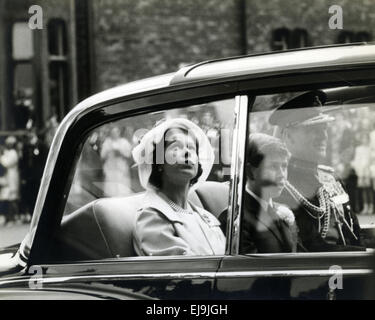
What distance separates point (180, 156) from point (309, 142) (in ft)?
1.32

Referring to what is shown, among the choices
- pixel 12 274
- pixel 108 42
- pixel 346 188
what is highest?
pixel 108 42

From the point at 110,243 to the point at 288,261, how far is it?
0.60 m

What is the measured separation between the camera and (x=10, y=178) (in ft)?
25.6

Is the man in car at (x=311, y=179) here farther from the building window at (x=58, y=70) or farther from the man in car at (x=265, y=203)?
the building window at (x=58, y=70)

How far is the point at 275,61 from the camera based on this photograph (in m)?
2.00

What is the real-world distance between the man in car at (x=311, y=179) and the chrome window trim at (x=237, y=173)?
0.09 metres

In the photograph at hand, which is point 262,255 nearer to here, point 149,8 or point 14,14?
point 14,14

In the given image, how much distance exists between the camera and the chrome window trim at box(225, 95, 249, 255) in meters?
1.97

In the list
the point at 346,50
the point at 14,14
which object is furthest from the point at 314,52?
the point at 14,14

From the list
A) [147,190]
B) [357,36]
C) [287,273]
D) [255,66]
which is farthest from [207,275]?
[357,36]

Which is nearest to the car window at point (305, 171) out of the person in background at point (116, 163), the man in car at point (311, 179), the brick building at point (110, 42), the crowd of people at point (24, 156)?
the man in car at point (311, 179)

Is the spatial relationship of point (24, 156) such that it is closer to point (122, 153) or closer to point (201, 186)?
point (122, 153)

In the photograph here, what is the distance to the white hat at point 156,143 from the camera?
2062mm

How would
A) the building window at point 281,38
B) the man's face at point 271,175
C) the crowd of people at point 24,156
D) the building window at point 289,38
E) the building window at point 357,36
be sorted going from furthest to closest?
the crowd of people at point 24,156 < the building window at point 281,38 < the building window at point 289,38 < the building window at point 357,36 < the man's face at point 271,175
